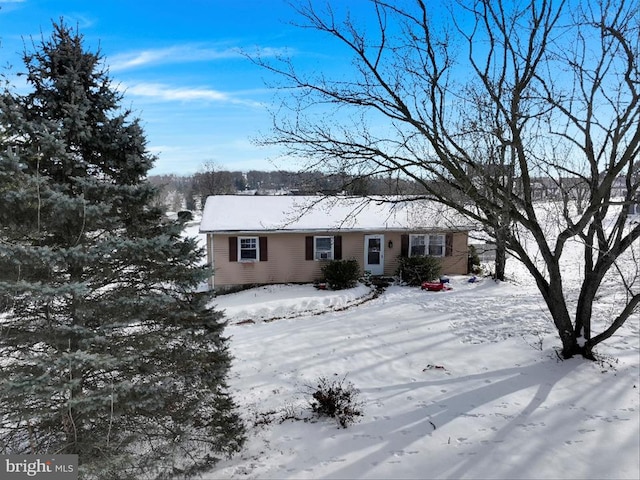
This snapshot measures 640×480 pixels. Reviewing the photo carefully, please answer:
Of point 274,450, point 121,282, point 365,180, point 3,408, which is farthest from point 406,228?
point 3,408

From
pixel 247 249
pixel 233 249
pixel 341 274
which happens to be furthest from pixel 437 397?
pixel 233 249

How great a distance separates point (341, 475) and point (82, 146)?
4.64 m

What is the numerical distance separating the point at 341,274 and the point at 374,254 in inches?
103

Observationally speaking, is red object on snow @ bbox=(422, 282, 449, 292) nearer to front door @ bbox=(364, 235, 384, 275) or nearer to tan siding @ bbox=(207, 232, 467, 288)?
tan siding @ bbox=(207, 232, 467, 288)

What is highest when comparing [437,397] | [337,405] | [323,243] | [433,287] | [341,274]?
[323,243]

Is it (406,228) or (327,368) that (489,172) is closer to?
(327,368)

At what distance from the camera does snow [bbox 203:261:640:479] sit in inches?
180

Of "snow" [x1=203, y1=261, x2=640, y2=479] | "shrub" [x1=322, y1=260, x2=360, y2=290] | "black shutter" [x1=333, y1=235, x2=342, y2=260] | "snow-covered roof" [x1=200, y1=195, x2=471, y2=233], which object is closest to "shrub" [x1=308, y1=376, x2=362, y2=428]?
"snow" [x1=203, y1=261, x2=640, y2=479]

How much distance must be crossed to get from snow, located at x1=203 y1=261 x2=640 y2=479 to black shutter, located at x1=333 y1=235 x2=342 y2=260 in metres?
4.77

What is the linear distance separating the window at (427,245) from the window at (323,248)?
3.60 meters

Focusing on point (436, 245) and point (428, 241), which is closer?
point (428, 241)

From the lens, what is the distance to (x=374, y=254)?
16.5 m

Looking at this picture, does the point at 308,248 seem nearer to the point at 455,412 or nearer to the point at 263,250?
the point at 263,250

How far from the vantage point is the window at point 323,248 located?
15.9 meters
